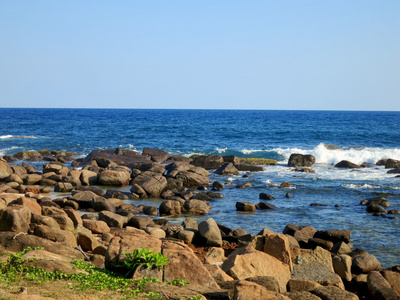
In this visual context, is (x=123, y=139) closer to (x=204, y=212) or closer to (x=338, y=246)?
(x=204, y=212)

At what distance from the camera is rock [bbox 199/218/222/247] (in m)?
13.6

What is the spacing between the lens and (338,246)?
12977 mm

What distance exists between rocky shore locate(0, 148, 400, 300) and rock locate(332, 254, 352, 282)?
0.02 metres

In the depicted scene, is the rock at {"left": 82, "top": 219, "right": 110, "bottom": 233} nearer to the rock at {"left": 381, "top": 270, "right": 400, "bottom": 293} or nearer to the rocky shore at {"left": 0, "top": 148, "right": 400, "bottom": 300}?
the rocky shore at {"left": 0, "top": 148, "right": 400, "bottom": 300}

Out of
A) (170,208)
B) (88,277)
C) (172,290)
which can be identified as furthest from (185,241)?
(172,290)

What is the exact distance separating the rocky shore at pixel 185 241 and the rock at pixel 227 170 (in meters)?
3.54

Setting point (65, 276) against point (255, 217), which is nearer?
point (65, 276)

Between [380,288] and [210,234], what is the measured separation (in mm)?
5767

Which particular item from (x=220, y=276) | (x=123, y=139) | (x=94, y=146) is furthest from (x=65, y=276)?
(x=123, y=139)

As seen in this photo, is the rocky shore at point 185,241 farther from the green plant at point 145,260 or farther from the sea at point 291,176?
the sea at point 291,176

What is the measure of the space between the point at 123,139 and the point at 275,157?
21.1 meters

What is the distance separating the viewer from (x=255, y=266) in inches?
365

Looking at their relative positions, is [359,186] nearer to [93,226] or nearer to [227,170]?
[227,170]

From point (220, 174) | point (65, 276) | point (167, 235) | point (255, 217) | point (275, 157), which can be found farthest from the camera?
point (275, 157)
